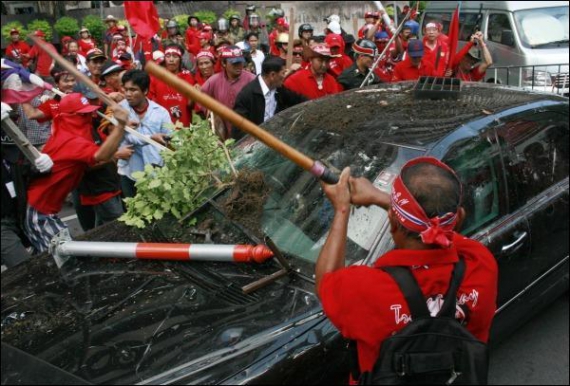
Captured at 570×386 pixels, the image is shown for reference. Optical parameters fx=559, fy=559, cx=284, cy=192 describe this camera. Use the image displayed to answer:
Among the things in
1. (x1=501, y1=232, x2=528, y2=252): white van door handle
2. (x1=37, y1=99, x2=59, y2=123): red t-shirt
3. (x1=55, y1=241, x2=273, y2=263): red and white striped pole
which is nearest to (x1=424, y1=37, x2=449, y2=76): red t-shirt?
(x1=501, y1=232, x2=528, y2=252): white van door handle

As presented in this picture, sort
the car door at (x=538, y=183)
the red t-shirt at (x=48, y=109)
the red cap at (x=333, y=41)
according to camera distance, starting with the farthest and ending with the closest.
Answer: the red cap at (x=333, y=41)
the red t-shirt at (x=48, y=109)
the car door at (x=538, y=183)

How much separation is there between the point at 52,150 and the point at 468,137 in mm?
2755

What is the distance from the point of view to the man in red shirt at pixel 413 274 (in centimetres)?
181

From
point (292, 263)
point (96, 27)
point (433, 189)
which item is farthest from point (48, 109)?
point (96, 27)

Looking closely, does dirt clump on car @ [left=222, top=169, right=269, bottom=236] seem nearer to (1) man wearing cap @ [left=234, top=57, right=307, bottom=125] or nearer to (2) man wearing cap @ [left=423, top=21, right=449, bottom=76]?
(1) man wearing cap @ [left=234, top=57, right=307, bottom=125]

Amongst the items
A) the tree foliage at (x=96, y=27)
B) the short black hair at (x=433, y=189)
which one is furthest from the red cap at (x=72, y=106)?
the tree foliage at (x=96, y=27)

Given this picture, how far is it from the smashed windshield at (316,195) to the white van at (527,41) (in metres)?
6.46

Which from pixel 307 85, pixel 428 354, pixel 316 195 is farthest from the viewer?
pixel 307 85

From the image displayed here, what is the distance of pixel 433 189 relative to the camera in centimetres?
183

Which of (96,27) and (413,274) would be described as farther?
(96,27)

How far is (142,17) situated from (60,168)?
1.76 meters

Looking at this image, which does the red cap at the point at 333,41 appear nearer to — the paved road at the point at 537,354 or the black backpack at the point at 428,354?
the paved road at the point at 537,354

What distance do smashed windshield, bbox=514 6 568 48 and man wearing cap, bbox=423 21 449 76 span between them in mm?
2650

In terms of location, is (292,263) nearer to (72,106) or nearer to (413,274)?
(413,274)
